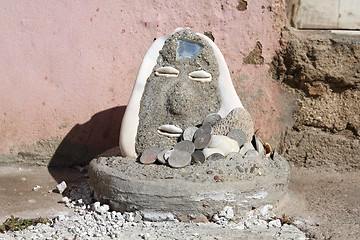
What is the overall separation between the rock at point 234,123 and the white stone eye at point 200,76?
1.11 feet

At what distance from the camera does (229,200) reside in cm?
299

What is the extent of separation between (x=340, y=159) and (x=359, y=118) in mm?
391

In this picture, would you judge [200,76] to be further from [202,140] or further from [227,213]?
[227,213]

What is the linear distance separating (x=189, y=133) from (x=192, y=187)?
57 centimetres

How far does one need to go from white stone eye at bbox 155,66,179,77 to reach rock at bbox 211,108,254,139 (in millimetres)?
497

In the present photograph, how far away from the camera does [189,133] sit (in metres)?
3.41

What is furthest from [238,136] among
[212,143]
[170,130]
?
[170,130]

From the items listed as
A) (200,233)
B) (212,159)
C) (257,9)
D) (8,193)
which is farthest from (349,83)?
(8,193)

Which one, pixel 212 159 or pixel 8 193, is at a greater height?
pixel 212 159

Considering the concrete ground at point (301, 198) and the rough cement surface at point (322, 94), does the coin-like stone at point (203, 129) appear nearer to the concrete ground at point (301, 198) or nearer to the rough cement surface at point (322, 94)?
the concrete ground at point (301, 198)

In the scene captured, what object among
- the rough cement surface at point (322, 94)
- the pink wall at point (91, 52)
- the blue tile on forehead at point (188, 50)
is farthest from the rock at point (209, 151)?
the rough cement surface at point (322, 94)

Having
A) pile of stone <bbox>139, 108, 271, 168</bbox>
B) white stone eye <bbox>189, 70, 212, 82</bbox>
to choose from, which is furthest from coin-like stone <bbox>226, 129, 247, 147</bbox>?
white stone eye <bbox>189, 70, 212, 82</bbox>

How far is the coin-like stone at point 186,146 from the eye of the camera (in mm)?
3252

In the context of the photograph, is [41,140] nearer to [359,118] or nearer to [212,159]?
[212,159]
